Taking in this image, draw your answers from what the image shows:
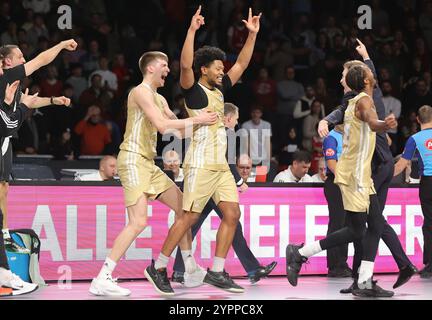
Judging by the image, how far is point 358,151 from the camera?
884 centimetres

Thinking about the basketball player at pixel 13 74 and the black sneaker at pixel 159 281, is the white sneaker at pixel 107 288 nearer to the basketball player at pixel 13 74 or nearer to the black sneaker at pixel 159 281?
the black sneaker at pixel 159 281

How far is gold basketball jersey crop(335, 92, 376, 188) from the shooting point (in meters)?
8.80

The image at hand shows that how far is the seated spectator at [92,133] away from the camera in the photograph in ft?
50.6

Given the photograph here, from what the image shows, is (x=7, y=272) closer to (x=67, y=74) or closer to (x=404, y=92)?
(x=67, y=74)

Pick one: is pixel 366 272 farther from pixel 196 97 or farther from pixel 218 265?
pixel 196 97

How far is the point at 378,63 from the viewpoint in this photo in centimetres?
1773

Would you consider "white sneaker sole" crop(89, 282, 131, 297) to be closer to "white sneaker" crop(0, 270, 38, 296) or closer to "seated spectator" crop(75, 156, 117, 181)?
"white sneaker" crop(0, 270, 38, 296)

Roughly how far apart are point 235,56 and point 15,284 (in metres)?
9.24

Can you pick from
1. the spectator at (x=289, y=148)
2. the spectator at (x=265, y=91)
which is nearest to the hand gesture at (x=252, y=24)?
the spectator at (x=289, y=148)

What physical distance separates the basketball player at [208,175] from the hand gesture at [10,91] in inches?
55.9

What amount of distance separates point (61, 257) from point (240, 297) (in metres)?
2.32

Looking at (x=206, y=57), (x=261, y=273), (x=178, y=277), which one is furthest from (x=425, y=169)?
(x=206, y=57)

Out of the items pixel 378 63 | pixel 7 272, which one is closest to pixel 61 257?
pixel 7 272

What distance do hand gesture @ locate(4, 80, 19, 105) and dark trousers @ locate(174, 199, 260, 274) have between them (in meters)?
2.36
